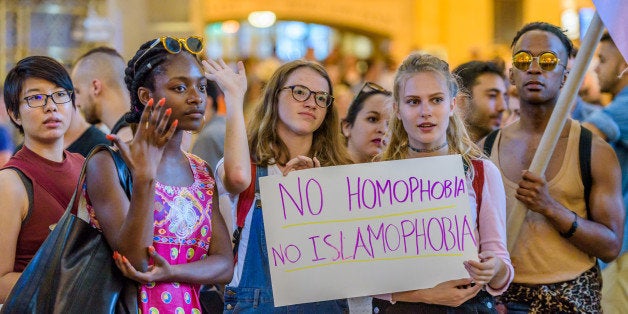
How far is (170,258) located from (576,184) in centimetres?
187

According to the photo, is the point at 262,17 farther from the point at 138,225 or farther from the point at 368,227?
the point at 138,225

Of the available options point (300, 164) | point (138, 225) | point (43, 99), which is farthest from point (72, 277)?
point (43, 99)

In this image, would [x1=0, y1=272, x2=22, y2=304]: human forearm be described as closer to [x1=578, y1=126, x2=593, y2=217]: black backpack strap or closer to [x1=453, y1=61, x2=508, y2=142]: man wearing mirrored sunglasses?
[x1=578, y1=126, x2=593, y2=217]: black backpack strap

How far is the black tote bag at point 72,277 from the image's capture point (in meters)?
3.32

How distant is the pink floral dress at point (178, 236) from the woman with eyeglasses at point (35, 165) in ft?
2.09

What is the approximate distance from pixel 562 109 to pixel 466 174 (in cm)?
49

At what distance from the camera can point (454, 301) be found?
3945 millimetres

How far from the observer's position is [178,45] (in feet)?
12.2

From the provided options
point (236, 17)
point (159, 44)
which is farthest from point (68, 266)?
point (236, 17)

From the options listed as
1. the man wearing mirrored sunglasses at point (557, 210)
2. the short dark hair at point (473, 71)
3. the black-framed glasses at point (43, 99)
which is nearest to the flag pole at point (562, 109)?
the man wearing mirrored sunglasses at point (557, 210)

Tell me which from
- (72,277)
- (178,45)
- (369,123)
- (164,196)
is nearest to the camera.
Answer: (72,277)

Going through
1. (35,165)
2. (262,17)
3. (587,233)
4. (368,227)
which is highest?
(262,17)

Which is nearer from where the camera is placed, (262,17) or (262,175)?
(262,175)

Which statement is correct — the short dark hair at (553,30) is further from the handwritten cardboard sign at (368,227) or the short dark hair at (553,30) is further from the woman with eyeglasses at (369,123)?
the handwritten cardboard sign at (368,227)
